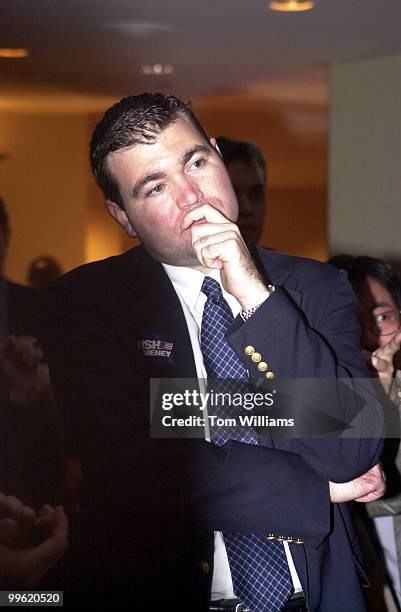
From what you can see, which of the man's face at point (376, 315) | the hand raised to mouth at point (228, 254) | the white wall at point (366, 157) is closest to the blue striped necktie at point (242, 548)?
the hand raised to mouth at point (228, 254)

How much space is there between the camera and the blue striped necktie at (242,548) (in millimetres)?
1000

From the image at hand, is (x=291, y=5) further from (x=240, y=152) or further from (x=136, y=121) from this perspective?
(x=136, y=121)

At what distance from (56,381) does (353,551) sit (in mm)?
406

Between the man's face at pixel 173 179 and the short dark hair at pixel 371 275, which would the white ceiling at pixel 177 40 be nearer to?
the short dark hair at pixel 371 275

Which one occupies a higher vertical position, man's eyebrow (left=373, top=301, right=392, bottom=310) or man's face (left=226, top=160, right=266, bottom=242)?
man's face (left=226, top=160, right=266, bottom=242)

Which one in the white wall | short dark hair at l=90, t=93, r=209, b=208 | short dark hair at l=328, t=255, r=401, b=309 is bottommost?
short dark hair at l=328, t=255, r=401, b=309

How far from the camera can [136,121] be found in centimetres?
97

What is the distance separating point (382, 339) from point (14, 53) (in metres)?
1.72

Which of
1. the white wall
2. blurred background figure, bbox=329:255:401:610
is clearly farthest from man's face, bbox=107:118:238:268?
the white wall

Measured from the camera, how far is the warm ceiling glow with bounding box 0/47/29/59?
2662 mm

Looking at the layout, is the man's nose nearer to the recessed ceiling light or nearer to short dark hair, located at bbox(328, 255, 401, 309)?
short dark hair, located at bbox(328, 255, 401, 309)

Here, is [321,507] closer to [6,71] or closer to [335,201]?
[6,71]

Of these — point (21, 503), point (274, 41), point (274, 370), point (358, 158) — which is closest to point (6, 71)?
point (274, 41)

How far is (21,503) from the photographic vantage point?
3.95ft
